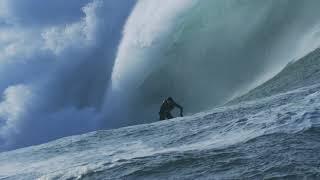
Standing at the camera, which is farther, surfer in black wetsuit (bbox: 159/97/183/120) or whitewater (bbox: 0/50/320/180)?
surfer in black wetsuit (bbox: 159/97/183/120)

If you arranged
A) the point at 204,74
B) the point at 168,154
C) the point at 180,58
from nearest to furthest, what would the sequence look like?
the point at 168,154 → the point at 204,74 → the point at 180,58

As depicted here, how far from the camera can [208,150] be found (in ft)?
38.5

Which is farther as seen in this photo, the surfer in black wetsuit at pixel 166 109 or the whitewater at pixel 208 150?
the surfer in black wetsuit at pixel 166 109

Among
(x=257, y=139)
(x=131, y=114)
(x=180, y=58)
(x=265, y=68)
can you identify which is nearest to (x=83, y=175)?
(x=257, y=139)

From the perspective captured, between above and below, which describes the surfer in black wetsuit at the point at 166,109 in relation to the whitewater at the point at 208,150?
above

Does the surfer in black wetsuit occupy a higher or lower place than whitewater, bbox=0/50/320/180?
higher

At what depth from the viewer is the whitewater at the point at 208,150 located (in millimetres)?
10016

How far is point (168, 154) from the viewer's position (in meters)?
12.2

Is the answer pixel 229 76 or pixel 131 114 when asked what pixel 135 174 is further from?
pixel 131 114

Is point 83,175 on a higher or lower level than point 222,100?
lower

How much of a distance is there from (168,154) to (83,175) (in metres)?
1.61

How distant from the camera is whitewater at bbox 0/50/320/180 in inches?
394

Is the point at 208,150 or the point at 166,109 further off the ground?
the point at 166,109

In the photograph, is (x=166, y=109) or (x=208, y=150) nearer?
(x=208, y=150)
